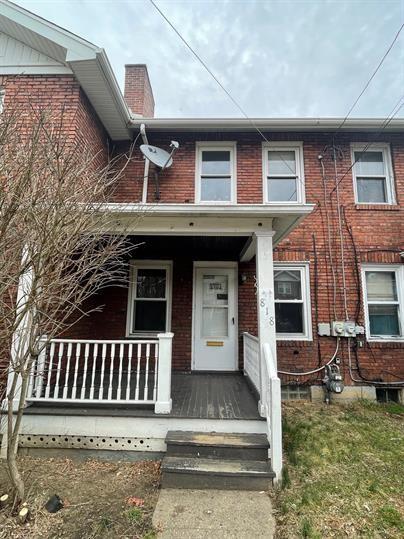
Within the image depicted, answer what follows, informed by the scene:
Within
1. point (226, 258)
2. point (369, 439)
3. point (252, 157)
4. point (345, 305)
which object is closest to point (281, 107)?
point (252, 157)

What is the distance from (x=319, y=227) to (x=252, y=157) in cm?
218

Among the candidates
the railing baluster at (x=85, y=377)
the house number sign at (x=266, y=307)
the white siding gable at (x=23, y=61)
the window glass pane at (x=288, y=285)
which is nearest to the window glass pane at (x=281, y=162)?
the window glass pane at (x=288, y=285)

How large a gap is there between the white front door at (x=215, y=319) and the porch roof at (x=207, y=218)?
2272mm

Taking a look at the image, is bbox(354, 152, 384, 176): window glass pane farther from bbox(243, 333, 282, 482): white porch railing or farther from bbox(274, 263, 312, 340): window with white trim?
bbox(243, 333, 282, 482): white porch railing

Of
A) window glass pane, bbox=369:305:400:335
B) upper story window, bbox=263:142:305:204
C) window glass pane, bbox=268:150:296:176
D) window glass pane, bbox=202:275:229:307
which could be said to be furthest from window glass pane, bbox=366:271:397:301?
window glass pane, bbox=202:275:229:307

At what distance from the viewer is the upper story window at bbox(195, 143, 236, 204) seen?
6.65 metres

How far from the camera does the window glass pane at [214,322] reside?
624cm

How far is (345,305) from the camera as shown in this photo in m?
6.14

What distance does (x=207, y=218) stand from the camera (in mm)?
4121

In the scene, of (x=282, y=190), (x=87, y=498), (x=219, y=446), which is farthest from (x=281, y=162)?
(x=87, y=498)

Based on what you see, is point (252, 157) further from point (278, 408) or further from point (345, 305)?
point (278, 408)

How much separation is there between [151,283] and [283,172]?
154 inches

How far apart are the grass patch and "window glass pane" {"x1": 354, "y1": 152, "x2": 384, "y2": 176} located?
16.5 ft

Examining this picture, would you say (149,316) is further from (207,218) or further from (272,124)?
(272,124)
